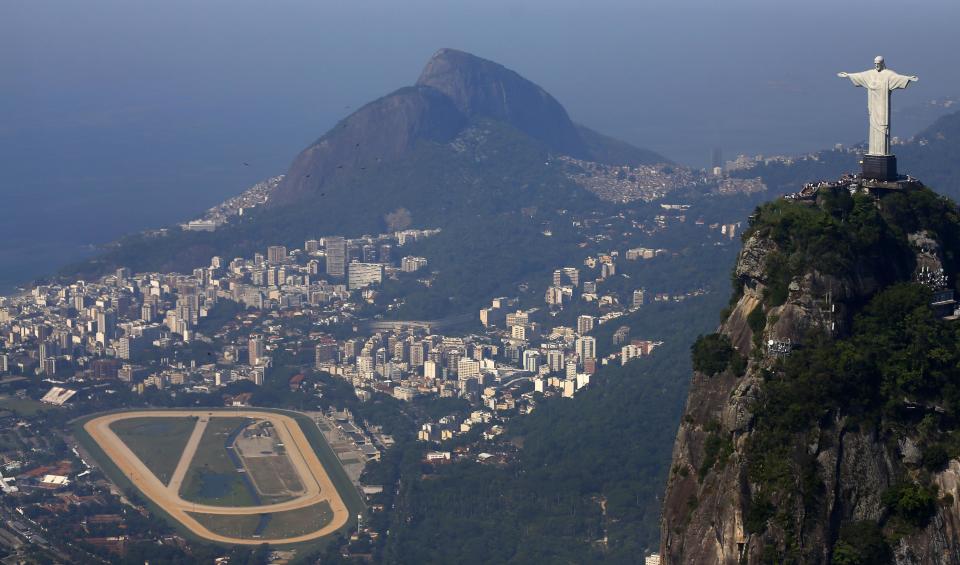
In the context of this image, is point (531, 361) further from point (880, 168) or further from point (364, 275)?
point (880, 168)

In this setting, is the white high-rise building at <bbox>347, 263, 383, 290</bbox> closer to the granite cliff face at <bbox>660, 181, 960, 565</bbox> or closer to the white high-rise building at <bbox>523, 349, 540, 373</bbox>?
the white high-rise building at <bbox>523, 349, 540, 373</bbox>

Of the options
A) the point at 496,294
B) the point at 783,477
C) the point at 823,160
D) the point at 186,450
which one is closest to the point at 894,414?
the point at 783,477

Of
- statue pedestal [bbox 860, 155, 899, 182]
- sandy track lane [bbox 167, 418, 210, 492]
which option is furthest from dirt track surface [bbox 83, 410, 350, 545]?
statue pedestal [bbox 860, 155, 899, 182]

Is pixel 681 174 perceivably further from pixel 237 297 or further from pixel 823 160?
pixel 237 297

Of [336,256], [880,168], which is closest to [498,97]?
[336,256]

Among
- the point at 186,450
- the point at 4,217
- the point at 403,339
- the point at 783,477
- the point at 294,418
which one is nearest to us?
the point at 783,477

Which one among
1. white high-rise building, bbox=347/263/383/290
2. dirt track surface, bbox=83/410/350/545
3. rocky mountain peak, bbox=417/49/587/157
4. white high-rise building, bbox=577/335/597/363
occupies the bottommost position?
dirt track surface, bbox=83/410/350/545
